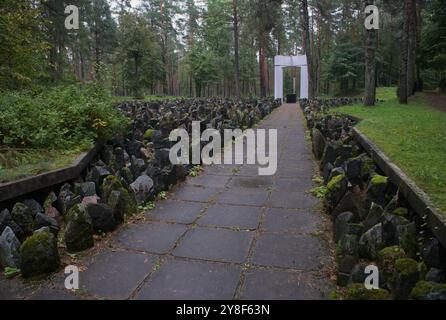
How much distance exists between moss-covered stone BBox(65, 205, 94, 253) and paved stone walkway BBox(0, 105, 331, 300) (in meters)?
0.19

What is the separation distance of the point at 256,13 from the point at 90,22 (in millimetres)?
20750

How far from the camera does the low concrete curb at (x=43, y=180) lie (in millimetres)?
3641

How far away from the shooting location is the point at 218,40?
126 ft

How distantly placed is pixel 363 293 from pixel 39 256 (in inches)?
93.9

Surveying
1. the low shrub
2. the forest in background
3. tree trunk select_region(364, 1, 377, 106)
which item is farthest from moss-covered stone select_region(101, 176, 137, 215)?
tree trunk select_region(364, 1, 377, 106)

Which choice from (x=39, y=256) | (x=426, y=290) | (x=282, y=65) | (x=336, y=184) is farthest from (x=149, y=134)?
(x=282, y=65)

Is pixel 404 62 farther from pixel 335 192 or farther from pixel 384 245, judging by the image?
pixel 384 245

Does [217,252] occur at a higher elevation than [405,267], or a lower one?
lower

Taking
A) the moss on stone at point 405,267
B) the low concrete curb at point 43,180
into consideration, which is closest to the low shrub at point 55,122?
the low concrete curb at point 43,180

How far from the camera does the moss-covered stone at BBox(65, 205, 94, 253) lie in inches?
126

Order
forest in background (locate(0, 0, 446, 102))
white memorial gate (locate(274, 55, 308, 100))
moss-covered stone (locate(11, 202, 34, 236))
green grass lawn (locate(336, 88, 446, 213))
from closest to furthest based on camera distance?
1. moss-covered stone (locate(11, 202, 34, 236))
2. green grass lawn (locate(336, 88, 446, 213))
3. forest in background (locate(0, 0, 446, 102))
4. white memorial gate (locate(274, 55, 308, 100))

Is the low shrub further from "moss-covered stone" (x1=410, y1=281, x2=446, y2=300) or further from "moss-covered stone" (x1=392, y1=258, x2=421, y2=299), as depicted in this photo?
"moss-covered stone" (x1=410, y1=281, x2=446, y2=300)
